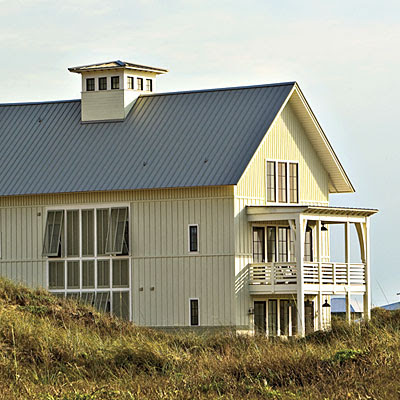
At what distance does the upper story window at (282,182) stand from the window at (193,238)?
3.29 m

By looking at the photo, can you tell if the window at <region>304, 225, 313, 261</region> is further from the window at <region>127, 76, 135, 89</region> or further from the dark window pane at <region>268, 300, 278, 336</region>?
the window at <region>127, 76, 135, 89</region>

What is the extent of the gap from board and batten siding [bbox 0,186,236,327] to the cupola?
425cm

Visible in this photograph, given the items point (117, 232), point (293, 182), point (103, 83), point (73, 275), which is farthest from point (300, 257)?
point (103, 83)

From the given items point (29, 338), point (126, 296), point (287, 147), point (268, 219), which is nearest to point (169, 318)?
point (126, 296)

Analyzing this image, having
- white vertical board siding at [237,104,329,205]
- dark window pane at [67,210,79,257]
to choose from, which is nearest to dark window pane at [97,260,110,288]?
dark window pane at [67,210,79,257]

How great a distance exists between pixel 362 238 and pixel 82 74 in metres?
12.8

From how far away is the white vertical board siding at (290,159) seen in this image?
3872 cm

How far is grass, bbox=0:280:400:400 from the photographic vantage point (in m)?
17.5

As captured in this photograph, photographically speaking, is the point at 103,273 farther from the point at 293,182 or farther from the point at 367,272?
the point at 367,272

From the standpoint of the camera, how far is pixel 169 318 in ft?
125

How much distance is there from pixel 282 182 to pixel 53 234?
342 inches

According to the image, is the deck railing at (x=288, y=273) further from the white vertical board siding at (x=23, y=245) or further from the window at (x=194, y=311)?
the white vertical board siding at (x=23, y=245)

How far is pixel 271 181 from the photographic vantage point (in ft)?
131

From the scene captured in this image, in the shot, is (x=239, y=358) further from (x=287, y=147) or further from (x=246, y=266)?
(x=287, y=147)
